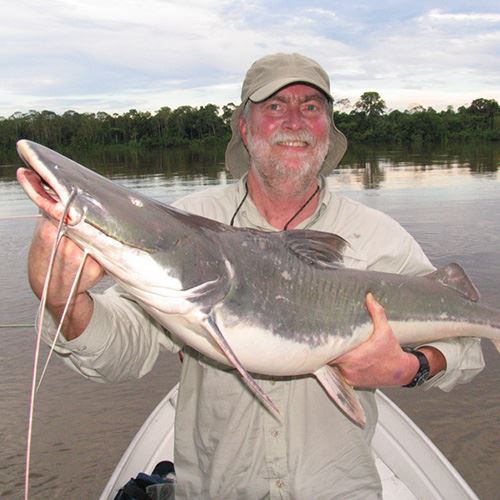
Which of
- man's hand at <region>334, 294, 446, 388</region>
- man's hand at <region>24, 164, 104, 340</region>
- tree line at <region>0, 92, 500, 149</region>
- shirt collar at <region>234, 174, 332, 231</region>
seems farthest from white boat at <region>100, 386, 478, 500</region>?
tree line at <region>0, 92, 500, 149</region>

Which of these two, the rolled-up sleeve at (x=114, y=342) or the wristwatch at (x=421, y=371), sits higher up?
the rolled-up sleeve at (x=114, y=342)

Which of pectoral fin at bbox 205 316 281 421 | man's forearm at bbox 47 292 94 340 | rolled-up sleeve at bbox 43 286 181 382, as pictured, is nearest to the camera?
pectoral fin at bbox 205 316 281 421

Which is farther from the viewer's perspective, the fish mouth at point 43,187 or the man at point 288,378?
the man at point 288,378

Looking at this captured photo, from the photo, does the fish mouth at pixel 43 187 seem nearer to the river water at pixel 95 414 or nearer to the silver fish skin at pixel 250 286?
the silver fish skin at pixel 250 286

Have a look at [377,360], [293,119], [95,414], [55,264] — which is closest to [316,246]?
[377,360]

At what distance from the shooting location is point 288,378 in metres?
3.10

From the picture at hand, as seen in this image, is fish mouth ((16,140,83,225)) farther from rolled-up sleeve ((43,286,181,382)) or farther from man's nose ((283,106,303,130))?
man's nose ((283,106,303,130))

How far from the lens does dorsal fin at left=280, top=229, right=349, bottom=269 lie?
2.83 m

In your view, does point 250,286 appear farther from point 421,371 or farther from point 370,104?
point 370,104

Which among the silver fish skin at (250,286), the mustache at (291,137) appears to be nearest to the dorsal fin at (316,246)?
the silver fish skin at (250,286)

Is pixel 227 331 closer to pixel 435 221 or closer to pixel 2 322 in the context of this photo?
pixel 2 322

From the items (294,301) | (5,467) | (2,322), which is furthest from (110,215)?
(2,322)

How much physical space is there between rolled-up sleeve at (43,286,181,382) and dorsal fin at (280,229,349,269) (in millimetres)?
1001

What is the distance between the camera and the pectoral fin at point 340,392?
2867 mm
